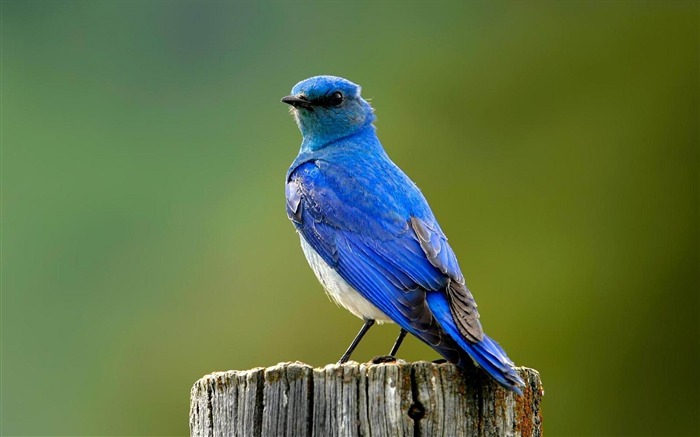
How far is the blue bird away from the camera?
6.95m

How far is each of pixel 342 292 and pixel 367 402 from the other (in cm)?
242

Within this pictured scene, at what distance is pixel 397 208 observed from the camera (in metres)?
8.19

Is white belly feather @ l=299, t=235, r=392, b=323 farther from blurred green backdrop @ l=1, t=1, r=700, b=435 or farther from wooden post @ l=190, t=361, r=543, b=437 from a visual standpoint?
blurred green backdrop @ l=1, t=1, r=700, b=435

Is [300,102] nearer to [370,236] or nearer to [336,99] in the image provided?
[336,99]

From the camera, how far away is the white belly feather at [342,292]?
810 cm

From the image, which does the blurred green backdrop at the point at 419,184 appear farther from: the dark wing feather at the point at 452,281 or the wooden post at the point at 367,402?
the wooden post at the point at 367,402

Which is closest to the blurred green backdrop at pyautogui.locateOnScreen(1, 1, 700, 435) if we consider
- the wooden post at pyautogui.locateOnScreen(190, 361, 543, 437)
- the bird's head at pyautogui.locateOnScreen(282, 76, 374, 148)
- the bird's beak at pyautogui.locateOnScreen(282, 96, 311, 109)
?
the bird's head at pyautogui.locateOnScreen(282, 76, 374, 148)

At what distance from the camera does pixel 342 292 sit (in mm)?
8336

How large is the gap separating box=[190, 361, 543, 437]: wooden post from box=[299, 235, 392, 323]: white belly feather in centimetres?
180
